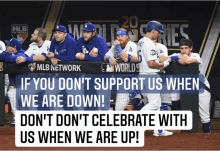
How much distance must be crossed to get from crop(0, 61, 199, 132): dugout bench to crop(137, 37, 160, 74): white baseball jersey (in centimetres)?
22

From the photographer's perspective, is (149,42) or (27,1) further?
(27,1)

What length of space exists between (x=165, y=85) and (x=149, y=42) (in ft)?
2.17

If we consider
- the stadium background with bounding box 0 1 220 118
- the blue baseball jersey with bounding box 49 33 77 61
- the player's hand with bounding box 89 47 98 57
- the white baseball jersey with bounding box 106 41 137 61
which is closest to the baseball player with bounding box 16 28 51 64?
the blue baseball jersey with bounding box 49 33 77 61

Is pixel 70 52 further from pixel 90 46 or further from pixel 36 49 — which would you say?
pixel 36 49

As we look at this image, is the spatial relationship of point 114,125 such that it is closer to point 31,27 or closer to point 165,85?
point 165,85

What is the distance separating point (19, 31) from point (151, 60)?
158 inches

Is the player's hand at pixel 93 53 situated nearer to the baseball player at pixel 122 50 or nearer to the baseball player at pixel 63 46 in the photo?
the baseball player at pixel 122 50

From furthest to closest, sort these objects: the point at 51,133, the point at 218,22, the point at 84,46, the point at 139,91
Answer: the point at 218,22, the point at 84,46, the point at 139,91, the point at 51,133

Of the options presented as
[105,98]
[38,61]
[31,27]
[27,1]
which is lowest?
[105,98]

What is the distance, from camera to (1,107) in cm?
497

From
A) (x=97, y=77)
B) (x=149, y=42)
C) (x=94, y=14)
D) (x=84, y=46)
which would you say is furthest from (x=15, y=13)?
(x=149, y=42)

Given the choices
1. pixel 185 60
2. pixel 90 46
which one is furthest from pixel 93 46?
pixel 185 60

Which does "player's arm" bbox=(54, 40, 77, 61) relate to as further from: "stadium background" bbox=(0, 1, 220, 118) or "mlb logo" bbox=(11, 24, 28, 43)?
"mlb logo" bbox=(11, 24, 28, 43)

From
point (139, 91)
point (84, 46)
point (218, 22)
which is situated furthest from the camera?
point (218, 22)
